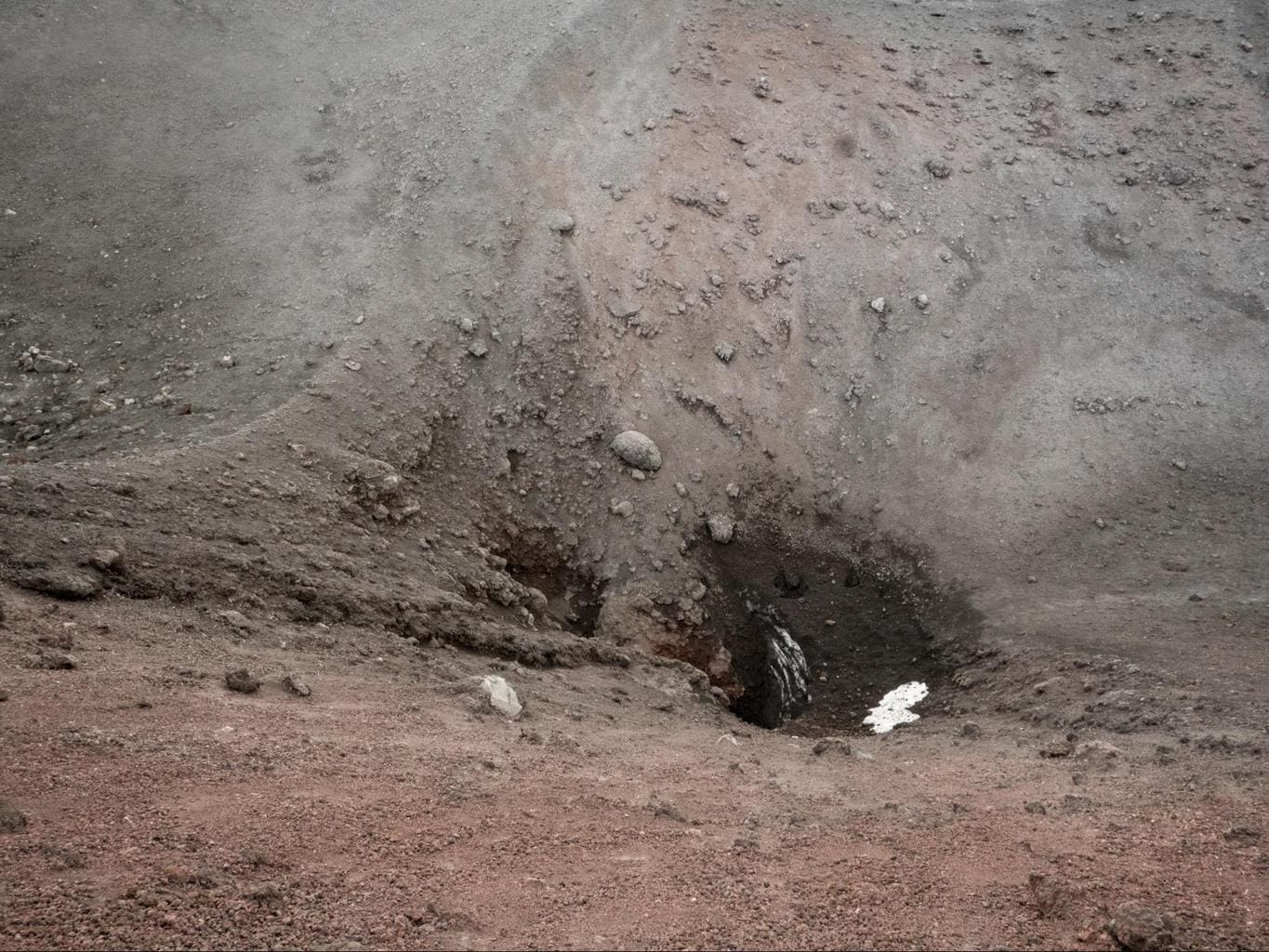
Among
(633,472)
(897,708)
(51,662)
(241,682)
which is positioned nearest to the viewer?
(51,662)

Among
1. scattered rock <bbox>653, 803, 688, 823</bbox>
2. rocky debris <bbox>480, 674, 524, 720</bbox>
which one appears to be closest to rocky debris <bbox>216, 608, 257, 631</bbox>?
rocky debris <bbox>480, 674, 524, 720</bbox>

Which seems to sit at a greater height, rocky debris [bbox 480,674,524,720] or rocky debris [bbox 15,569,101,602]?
rocky debris [bbox 15,569,101,602]

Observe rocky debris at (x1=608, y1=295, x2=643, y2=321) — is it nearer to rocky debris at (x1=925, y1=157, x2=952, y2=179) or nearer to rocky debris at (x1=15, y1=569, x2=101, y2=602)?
rocky debris at (x1=925, y1=157, x2=952, y2=179)

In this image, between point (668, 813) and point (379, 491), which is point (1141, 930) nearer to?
point (668, 813)

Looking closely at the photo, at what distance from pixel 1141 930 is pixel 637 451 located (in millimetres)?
9624

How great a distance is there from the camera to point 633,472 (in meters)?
14.5

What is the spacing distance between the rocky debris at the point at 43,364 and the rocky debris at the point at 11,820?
966 cm

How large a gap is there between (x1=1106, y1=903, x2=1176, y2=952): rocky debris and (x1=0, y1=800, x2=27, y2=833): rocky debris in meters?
6.25

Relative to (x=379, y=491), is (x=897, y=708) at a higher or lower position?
lower

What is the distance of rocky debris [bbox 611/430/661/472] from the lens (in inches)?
569

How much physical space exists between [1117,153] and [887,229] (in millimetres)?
4639

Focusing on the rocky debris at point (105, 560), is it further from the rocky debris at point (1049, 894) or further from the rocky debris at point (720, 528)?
the rocky debris at point (720, 528)

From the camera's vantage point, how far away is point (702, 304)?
52.0 ft

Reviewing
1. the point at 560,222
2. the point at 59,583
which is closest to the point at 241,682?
the point at 59,583
